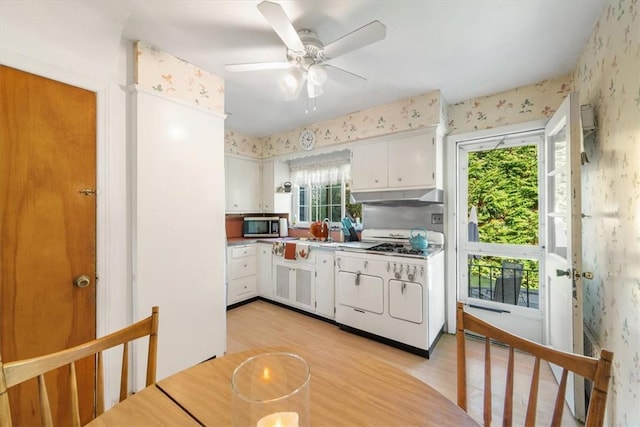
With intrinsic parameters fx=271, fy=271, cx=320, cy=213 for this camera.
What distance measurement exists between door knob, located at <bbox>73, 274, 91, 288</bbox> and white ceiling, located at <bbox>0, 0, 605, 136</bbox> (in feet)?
4.61

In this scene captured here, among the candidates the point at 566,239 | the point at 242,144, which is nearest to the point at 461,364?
the point at 566,239

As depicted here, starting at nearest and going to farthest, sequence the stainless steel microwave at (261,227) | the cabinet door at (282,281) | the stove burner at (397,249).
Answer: the stove burner at (397,249) < the cabinet door at (282,281) < the stainless steel microwave at (261,227)

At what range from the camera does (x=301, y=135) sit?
3.74 metres

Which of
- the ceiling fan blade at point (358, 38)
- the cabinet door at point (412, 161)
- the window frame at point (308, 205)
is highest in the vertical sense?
the ceiling fan blade at point (358, 38)

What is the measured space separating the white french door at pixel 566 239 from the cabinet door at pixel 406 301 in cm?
94

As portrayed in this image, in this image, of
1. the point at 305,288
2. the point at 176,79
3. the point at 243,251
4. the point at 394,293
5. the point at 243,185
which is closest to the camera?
the point at 176,79


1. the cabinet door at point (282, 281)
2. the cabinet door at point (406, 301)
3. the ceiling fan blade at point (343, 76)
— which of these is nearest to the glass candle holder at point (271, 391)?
the ceiling fan blade at point (343, 76)

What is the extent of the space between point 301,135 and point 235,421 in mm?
3502

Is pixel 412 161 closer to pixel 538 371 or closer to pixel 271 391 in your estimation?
pixel 538 371

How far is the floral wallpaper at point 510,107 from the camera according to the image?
7.65 ft

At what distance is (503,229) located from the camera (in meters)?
2.72

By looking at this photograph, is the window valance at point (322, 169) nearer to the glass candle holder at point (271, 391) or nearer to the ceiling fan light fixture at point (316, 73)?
the ceiling fan light fixture at point (316, 73)

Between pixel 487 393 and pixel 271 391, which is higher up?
pixel 271 391

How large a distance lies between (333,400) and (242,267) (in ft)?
9.90
